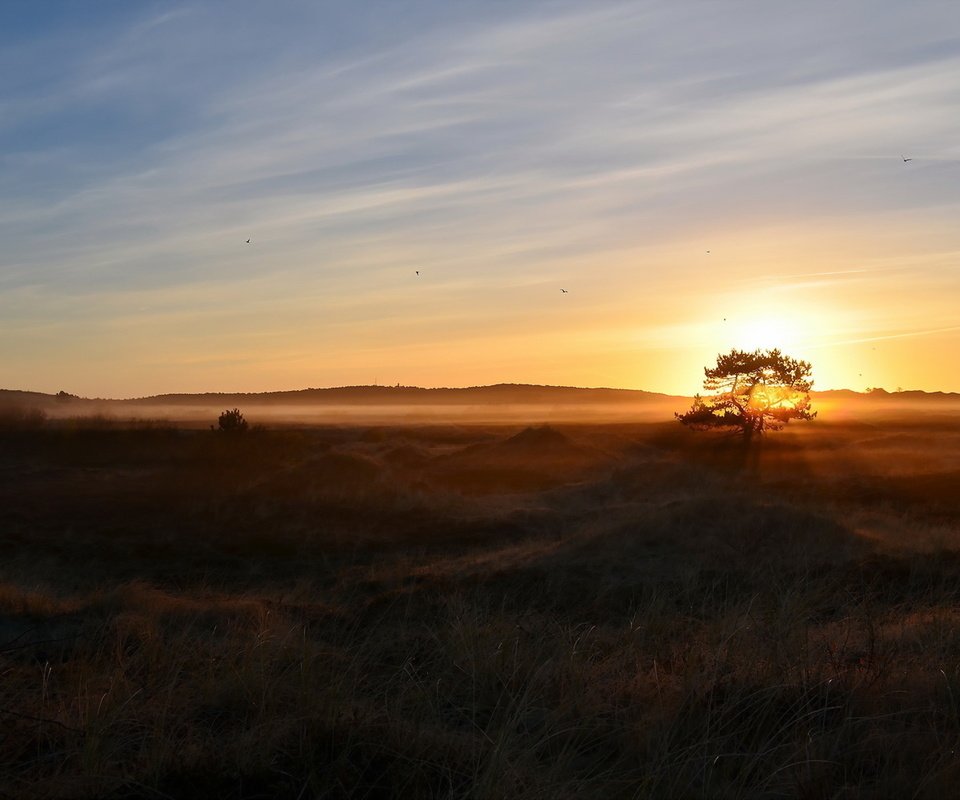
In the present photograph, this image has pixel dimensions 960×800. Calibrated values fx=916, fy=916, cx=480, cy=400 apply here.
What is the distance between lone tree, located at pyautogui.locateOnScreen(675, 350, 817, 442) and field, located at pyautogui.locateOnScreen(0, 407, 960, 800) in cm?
1819

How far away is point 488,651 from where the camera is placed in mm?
6656

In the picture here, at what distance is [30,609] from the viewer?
12805 mm

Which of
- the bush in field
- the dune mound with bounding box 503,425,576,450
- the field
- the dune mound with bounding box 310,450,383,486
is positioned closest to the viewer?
the field

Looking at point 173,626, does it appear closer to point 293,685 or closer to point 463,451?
point 293,685

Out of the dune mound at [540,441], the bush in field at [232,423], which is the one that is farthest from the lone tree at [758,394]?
the bush in field at [232,423]

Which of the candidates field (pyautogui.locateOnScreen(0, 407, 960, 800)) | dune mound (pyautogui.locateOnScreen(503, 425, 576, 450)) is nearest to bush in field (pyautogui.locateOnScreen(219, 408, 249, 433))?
dune mound (pyautogui.locateOnScreen(503, 425, 576, 450))

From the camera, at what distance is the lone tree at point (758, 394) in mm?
49000

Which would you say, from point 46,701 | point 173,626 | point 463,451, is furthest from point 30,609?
point 463,451

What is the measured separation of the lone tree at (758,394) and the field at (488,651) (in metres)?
18.2

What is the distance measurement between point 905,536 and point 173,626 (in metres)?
16.9

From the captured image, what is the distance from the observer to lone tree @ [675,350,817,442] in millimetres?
49000

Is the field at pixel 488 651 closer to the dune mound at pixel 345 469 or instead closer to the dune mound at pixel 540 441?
the dune mound at pixel 345 469

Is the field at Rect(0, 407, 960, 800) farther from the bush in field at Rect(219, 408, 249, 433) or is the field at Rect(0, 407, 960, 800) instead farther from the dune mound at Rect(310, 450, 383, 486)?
the bush in field at Rect(219, 408, 249, 433)

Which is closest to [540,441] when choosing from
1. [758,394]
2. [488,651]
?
[758,394]
